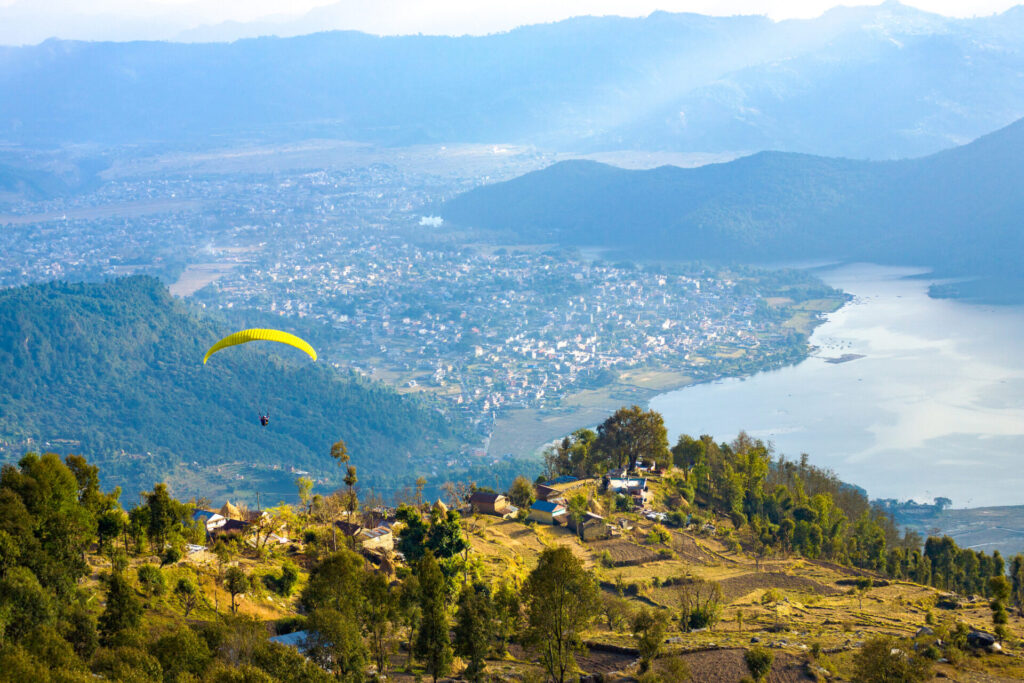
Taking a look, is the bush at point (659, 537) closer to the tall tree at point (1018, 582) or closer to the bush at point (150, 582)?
the tall tree at point (1018, 582)

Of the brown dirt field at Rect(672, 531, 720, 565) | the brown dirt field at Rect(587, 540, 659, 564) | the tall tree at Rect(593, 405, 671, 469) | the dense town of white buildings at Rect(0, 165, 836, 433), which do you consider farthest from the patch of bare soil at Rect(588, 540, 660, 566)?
the dense town of white buildings at Rect(0, 165, 836, 433)

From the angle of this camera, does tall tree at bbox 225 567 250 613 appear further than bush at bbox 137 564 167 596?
Yes

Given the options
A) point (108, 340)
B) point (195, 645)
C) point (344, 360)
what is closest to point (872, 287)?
point (344, 360)

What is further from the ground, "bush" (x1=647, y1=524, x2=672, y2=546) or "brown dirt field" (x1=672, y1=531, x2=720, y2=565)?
"bush" (x1=647, y1=524, x2=672, y2=546)

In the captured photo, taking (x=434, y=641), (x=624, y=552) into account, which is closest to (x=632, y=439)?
(x=624, y=552)

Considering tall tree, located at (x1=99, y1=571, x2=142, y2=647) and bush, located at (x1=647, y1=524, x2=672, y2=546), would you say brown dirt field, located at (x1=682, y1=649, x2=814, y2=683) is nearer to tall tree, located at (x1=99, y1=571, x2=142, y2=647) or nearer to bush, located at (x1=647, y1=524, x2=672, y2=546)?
tall tree, located at (x1=99, y1=571, x2=142, y2=647)

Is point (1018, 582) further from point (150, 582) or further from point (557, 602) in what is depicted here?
point (150, 582)
